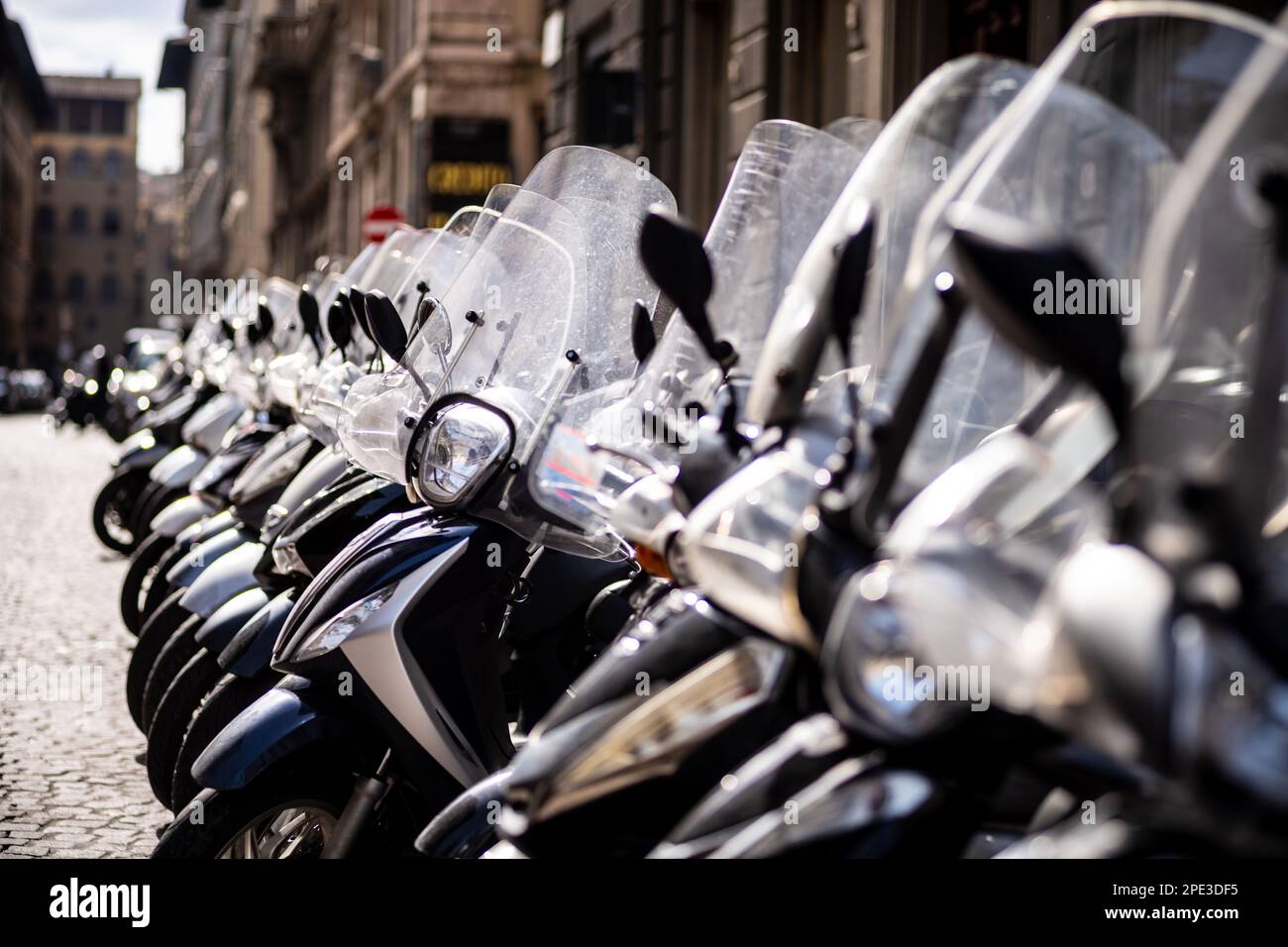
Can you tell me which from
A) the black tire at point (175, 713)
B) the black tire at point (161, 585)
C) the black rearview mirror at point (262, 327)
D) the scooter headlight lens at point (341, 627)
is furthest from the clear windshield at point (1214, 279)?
the black rearview mirror at point (262, 327)

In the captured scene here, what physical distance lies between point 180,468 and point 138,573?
91 cm

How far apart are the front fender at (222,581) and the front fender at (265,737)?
1.48 metres

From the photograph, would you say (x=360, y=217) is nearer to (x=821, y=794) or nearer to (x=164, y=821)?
(x=164, y=821)

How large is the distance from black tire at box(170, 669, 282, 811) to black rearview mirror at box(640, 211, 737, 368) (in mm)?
2127

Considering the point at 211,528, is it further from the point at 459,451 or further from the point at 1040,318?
the point at 1040,318

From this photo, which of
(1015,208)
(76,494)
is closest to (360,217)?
(76,494)

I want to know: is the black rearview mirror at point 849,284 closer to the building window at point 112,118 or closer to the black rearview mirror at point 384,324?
the black rearview mirror at point 384,324

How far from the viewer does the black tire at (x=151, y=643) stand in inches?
216

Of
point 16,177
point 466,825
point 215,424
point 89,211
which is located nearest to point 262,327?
point 215,424

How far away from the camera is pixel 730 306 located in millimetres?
2957

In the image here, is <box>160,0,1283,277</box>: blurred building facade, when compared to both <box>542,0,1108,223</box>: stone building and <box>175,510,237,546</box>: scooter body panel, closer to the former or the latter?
<box>542,0,1108,223</box>: stone building

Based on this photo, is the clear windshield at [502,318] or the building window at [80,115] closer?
the clear windshield at [502,318]

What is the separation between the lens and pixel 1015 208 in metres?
2.19

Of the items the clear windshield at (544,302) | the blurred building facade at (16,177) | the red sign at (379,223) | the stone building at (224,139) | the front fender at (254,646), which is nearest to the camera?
the clear windshield at (544,302)
